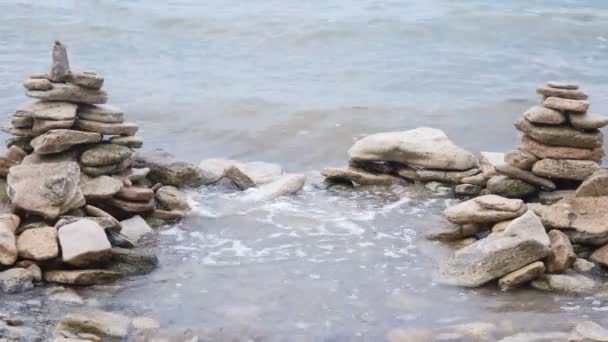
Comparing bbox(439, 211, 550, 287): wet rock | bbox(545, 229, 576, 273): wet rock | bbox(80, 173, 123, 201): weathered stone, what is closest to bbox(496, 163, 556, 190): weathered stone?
bbox(545, 229, 576, 273): wet rock

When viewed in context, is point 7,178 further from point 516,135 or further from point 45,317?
point 516,135

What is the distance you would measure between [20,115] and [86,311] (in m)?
3.63

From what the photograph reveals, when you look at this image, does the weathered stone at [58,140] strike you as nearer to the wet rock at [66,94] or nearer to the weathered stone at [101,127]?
the weathered stone at [101,127]

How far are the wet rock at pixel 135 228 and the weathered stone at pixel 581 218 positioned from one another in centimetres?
426

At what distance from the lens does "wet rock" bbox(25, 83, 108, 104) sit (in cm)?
1000

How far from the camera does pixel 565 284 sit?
7.87 metres

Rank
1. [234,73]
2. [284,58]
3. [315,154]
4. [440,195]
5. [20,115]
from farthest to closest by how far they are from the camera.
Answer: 1. [284,58]
2. [234,73]
3. [315,154]
4. [440,195]
5. [20,115]

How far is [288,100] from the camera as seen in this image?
17.9 metres

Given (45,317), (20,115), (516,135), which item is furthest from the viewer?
(516,135)

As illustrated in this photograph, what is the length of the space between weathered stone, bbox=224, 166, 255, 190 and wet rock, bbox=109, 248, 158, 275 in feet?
10.5

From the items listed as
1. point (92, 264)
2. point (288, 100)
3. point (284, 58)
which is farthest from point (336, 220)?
point (284, 58)

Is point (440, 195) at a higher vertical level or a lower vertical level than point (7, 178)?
lower

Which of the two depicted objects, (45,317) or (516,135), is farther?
(516,135)

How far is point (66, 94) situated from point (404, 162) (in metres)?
4.55
